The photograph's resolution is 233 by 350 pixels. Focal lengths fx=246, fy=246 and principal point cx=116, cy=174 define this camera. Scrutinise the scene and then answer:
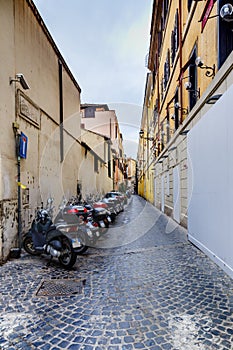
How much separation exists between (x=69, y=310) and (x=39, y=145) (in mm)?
4958

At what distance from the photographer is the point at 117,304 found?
3.14 metres

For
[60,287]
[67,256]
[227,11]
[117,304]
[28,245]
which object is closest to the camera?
[117,304]

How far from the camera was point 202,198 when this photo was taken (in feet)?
18.1

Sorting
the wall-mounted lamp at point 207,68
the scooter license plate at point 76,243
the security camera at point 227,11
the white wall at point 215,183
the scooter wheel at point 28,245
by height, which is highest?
the security camera at point 227,11

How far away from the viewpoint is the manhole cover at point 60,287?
11.4 ft

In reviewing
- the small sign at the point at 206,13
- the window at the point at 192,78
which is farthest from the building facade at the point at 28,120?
the window at the point at 192,78

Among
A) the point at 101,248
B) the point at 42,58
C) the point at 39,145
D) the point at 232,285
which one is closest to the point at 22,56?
the point at 42,58

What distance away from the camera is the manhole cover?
3.49 meters

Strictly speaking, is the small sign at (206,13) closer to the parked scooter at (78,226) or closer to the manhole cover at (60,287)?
the parked scooter at (78,226)

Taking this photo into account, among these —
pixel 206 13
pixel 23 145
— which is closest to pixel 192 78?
pixel 206 13

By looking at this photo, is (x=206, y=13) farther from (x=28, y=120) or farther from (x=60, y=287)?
(x=60, y=287)

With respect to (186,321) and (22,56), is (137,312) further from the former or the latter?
(22,56)

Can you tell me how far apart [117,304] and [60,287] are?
1.00 metres

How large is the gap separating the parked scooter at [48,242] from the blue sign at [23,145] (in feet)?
4.55
